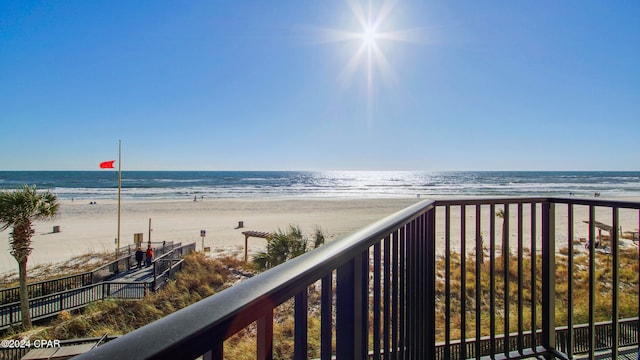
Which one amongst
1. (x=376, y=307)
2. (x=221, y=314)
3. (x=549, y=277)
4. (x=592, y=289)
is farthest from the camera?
(x=549, y=277)

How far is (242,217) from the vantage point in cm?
2058

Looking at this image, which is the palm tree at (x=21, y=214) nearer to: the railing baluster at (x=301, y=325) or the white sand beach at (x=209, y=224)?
the white sand beach at (x=209, y=224)

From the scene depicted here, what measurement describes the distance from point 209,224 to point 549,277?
58.8 feet

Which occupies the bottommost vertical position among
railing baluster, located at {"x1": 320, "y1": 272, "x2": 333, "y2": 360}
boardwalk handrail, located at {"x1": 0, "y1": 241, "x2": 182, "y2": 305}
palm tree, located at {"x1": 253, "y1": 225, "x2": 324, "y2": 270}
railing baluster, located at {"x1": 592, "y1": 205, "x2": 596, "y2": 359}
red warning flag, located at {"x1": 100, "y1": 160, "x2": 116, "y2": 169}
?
boardwalk handrail, located at {"x1": 0, "y1": 241, "x2": 182, "y2": 305}

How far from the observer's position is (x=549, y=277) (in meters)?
2.31

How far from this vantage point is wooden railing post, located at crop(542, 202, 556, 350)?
2320 mm

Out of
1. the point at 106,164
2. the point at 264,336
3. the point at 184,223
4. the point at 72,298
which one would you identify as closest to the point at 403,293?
the point at 264,336

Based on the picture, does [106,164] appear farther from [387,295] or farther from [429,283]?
[387,295]

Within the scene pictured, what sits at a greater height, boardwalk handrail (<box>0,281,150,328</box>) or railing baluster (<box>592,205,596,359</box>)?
railing baluster (<box>592,205,596,359</box>)

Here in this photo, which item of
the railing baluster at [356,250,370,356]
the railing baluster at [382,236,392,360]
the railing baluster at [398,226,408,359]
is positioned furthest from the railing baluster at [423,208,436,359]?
the railing baluster at [356,250,370,356]

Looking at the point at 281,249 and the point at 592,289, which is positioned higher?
the point at 592,289

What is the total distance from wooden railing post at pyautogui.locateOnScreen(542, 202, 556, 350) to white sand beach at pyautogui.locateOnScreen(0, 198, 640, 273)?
20.1 feet

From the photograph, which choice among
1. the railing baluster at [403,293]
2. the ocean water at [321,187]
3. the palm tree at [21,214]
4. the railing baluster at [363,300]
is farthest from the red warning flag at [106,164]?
the railing baluster at [363,300]

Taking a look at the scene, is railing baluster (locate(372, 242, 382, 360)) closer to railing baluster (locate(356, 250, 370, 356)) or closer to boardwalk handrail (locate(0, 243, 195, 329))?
railing baluster (locate(356, 250, 370, 356))
